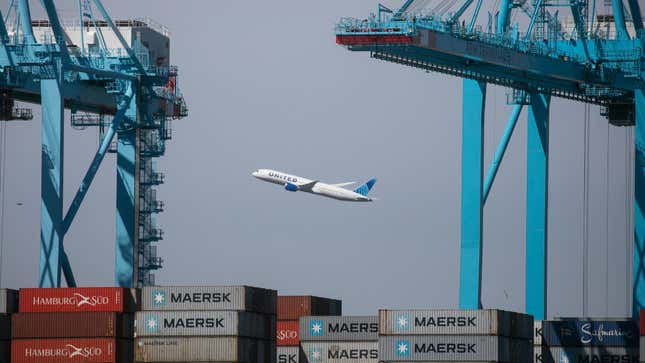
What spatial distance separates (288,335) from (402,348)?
12.6m

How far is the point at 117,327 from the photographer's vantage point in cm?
9144

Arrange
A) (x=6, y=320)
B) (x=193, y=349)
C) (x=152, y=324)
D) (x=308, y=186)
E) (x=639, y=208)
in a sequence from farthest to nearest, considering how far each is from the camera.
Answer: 1. (x=308, y=186)
2. (x=639, y=208)
3. (x=6, y=320)
4. (x=152, y=324)
5. (x=193, y=349)

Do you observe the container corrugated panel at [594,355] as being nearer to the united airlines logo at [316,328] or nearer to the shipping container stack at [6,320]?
the united airlines logo at [316,328]

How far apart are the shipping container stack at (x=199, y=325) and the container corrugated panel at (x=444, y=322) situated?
6299mm

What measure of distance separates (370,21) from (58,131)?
18494 millimetres

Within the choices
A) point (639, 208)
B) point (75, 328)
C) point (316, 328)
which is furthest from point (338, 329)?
point (639, 208)

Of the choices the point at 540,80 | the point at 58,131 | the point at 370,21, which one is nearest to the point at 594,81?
the point at 540,80

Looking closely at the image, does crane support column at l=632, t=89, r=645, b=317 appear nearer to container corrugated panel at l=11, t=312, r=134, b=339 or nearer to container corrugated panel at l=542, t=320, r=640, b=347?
container corrugated panel at l=542, t=320, r=640, b=347

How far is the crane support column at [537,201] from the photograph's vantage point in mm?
114188

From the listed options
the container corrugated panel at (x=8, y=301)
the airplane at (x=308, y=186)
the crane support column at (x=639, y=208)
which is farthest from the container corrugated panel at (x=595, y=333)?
the airplane at (x=308, y=186)

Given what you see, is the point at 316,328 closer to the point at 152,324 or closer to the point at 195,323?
the point at 195,323

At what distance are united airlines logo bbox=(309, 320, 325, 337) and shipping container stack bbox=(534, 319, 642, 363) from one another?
11885 millimetres

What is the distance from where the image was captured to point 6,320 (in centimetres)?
9381

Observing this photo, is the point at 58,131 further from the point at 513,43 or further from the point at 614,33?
the point at 614,33
